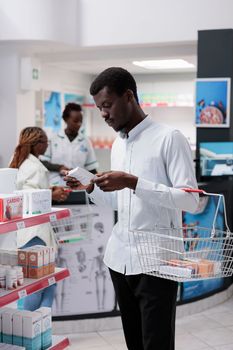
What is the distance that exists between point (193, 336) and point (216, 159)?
206 cm

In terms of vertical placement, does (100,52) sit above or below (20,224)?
above

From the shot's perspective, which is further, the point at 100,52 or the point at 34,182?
the point at 100,52

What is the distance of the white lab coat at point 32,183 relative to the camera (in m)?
4.32

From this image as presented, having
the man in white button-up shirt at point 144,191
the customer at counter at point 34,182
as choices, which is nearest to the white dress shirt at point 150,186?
the man in white button-up shirt at point 144,191

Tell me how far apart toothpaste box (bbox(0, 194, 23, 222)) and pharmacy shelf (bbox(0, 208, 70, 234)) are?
0.04 metres

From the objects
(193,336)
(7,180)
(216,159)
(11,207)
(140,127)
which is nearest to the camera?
(140,127)

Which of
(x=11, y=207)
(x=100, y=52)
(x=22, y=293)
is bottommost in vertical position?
(x=22, y=293)

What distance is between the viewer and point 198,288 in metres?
5.62

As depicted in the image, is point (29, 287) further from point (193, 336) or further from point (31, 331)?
point (193, 336)

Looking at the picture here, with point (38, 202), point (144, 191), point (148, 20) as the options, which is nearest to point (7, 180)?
point (38, 202)

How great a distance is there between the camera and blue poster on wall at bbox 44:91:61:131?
10312 millimetres

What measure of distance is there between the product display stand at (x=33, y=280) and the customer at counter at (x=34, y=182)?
2.62ft

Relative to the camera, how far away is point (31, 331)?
333 centimetres

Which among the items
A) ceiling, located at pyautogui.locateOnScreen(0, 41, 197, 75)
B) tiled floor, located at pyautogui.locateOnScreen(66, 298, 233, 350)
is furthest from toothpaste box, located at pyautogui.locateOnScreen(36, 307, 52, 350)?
ceiling, located at pyautogui.locateOnScreen(0, 41, 197, 75)
